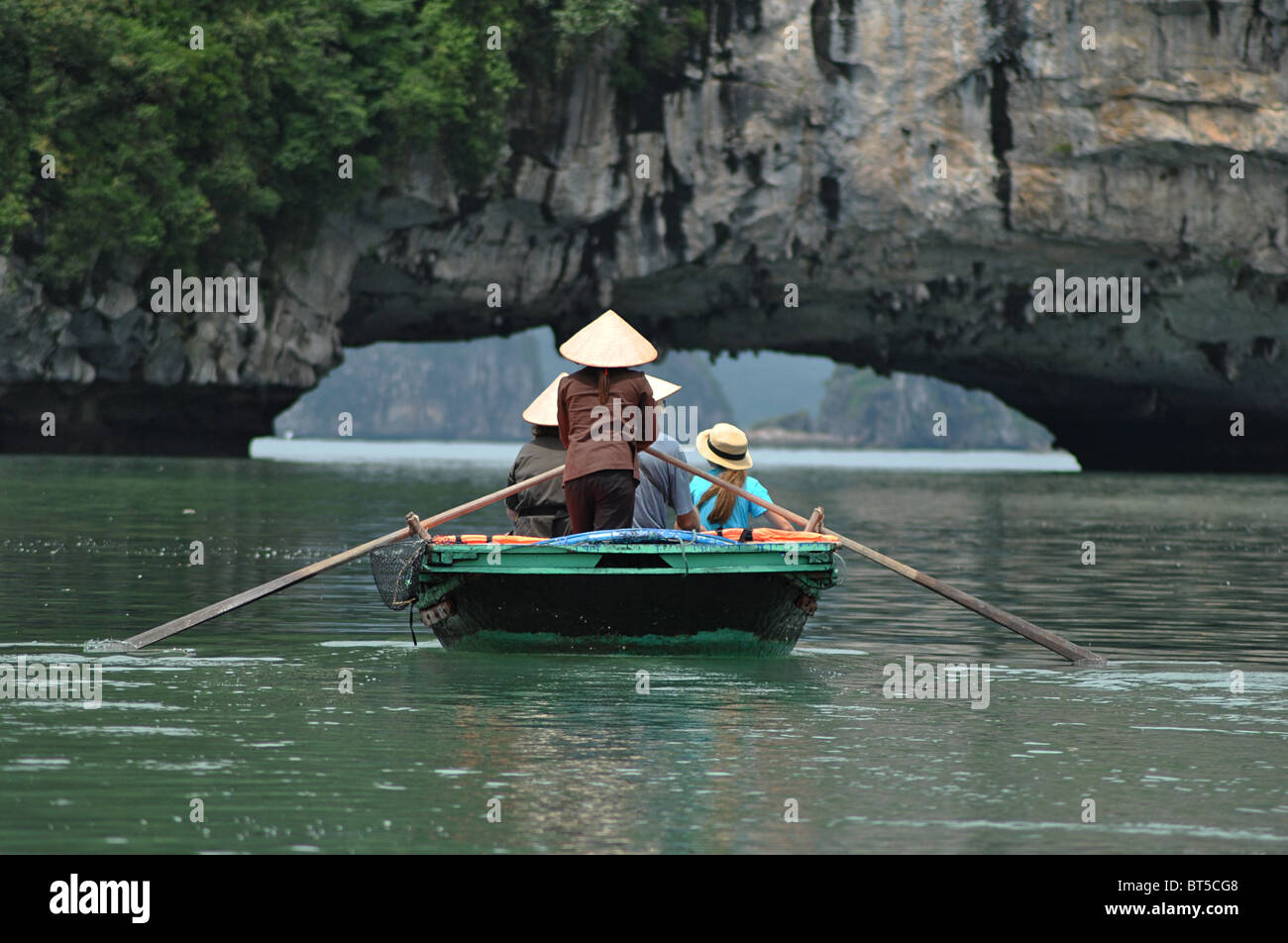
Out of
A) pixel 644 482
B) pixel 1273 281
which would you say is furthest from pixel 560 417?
pixel 1273 281

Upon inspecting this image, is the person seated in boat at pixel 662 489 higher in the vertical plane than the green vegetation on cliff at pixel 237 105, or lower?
lower

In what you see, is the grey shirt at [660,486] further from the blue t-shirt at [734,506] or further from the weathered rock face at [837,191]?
the weathered rock face at [837,191]

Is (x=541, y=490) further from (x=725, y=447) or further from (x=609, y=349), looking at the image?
(x=609, y=349)

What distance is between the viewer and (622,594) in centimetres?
1122

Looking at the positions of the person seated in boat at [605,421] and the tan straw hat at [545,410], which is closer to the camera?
the person seated in boat at [605,421]

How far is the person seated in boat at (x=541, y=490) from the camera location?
12.5 m

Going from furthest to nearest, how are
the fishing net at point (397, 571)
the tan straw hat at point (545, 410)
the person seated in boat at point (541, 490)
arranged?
the tan straw hat at point (545, 410) → the person seated in boat at point (541, 490) → the fishing net at point (397, 571)

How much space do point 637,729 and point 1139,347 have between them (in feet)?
146

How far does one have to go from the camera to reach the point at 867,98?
45.0 m

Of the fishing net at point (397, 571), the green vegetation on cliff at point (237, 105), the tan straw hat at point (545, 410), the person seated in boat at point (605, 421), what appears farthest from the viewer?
the green vegetation on cliff at point (237, 105)

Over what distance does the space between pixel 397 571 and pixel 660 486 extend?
181cm

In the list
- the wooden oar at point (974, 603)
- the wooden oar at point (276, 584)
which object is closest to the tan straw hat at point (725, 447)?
the wooden oar at point (974, 603)
